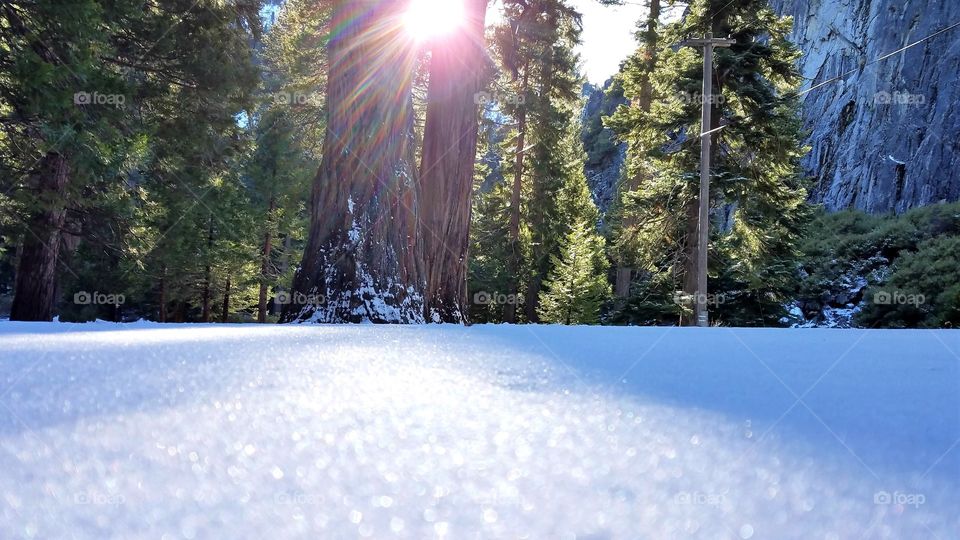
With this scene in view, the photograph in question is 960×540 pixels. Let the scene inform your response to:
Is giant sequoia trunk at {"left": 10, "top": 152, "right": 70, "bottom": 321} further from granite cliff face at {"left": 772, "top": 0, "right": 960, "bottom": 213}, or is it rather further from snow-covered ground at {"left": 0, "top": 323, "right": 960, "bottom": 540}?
granite cliff face at {"left": 772, "top": 0, "right": 960, "bottom": 213}

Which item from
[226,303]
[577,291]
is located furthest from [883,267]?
[226,303]

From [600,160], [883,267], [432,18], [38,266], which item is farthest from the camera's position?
[600,160]

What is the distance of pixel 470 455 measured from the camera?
597 mm

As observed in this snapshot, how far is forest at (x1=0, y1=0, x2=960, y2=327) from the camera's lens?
21.6 feet

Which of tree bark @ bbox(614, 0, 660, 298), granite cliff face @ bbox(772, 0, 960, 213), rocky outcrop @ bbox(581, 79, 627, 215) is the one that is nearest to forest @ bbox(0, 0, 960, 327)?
tree bark @ bbox(614, 0, 660, 298)

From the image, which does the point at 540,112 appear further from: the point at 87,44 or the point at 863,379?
the point at 863,379

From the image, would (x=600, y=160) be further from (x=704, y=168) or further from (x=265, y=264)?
(x=704, y=168)

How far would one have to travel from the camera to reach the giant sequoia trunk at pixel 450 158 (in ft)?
26.4

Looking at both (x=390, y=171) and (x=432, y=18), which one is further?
(x=432, y=18)

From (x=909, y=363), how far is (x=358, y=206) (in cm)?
550

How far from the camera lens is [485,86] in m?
9.55

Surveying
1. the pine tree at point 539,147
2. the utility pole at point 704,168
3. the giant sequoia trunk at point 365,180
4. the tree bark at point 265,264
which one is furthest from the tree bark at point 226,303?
the utility pole at point 704,168

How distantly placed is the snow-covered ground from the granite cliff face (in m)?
30.1

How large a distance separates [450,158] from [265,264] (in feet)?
54.2
